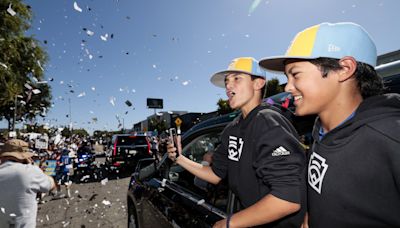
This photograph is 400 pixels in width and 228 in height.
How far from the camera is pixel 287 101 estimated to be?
1931mm

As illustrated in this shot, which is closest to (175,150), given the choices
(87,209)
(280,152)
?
(280,152)

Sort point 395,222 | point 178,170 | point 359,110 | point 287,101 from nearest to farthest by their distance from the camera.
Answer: point 395,222 < point 359,110 < point 287,101 < point 178,170

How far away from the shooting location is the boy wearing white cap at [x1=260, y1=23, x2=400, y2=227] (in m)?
0.90

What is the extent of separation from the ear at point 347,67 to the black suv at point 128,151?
11.6m

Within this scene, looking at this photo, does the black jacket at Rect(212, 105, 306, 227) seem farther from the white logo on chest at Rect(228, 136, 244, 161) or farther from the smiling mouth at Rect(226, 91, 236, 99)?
the smiling mouth at Rect(226, 91, 236, 99)

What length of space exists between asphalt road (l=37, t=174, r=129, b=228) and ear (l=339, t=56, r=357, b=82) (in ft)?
17.1

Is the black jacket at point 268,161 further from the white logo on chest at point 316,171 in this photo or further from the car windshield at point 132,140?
the car windshield at point 132,140

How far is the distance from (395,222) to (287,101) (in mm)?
1127

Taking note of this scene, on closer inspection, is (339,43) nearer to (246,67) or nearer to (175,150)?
(246,67)

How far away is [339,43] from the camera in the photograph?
1.14 m

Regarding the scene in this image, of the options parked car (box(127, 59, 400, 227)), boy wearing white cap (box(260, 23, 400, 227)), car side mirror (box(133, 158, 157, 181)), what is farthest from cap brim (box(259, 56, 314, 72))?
car side mirror (box(133, 158, 157, 181))

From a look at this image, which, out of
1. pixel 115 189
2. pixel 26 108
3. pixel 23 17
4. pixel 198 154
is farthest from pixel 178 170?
pixel 26 108

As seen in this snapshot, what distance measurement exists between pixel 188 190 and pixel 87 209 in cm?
525

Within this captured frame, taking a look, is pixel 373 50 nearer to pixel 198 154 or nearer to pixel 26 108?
pixel 198 154
